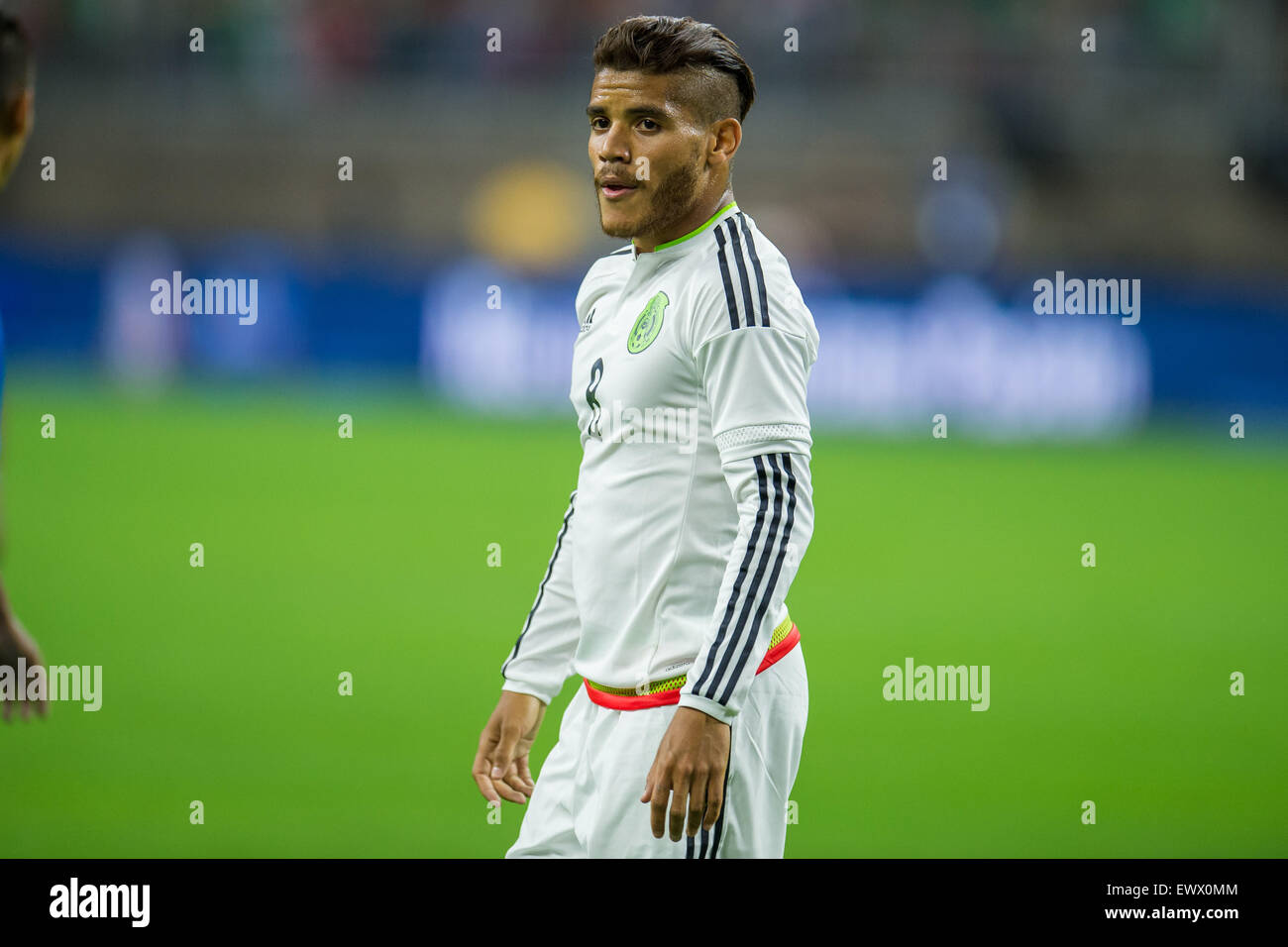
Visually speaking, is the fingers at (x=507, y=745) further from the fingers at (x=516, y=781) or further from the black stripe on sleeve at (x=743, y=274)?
the black stripe on sleeve at (x=743, y=274)

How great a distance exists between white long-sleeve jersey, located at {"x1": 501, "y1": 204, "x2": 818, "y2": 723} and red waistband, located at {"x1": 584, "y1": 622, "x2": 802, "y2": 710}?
0.03 m

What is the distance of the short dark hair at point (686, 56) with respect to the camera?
3.11m

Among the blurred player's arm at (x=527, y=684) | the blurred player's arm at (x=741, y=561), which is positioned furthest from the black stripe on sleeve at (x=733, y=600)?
the blurred player's arm at (x=527, y=684)

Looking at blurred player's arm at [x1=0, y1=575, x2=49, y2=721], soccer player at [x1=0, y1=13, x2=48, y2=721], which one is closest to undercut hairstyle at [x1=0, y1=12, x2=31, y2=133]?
soccer player at [x1=0, y1=13, x2=48, y2=721]

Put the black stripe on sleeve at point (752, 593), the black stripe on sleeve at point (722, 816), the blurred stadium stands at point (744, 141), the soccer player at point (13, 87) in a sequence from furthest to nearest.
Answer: the blurred stadium stands at point (744, 141) < the black stripe on sleeve at point (722, 816) < the black stripe on sleeve at point (752, 593) < the soccer player at point (13, 87)

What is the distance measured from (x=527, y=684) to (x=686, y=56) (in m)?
1.38

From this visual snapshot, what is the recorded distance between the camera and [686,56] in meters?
3.12

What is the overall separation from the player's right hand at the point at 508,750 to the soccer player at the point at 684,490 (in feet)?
0.71

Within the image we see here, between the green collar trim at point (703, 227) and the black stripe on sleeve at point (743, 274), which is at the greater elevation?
the green collar trim at point (703, 227)

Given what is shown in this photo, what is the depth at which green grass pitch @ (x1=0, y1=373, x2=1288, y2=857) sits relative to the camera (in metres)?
6.12

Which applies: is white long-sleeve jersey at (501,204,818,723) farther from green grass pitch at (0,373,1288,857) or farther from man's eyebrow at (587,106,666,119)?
green grass pitch at (0,373,1288,857)

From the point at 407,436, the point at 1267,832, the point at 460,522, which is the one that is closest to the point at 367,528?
the point at 460,522

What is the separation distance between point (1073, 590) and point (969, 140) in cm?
1460

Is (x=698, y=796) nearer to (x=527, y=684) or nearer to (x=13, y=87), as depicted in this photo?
(x=527, y=684)
